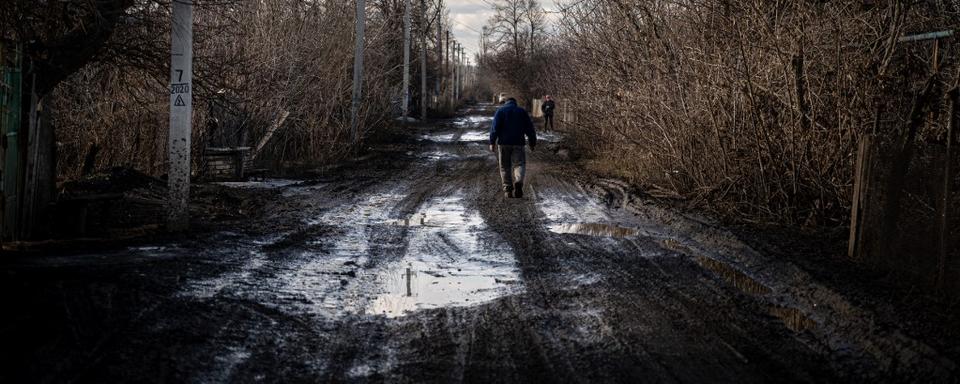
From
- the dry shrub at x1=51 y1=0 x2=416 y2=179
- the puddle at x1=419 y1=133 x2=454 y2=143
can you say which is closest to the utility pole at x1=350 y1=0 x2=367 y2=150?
the dry shrub at x1=51 y1=0 x2=416 y2=179

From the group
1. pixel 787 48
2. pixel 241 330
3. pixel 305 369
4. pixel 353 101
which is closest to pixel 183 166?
pixel 241 330

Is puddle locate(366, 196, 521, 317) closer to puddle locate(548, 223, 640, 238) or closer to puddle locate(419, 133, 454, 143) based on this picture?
puddle locate(548, 223, 640, 238)

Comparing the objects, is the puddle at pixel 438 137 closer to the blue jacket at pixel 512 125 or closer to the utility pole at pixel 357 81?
the utility pole at pixel 357 81

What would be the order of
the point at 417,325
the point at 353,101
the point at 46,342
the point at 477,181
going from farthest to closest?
the point at 353,101 < the point at 477,181 < the point at 417,325 < the point at 46,342

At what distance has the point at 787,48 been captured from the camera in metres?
10.6

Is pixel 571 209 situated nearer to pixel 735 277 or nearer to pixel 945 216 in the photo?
pixel 735 277

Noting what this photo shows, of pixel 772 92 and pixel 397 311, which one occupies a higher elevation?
pixel 772 92

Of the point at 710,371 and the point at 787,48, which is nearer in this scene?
the point at 710,371

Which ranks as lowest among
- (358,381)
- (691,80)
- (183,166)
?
(358,381)

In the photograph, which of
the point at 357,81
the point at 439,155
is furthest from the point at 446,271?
the point at 357,81

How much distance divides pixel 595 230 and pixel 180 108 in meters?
5.29

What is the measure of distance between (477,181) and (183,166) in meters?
8.33

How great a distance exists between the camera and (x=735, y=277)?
8078 mm

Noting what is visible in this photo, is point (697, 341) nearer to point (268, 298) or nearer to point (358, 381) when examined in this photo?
point (358, 381)
